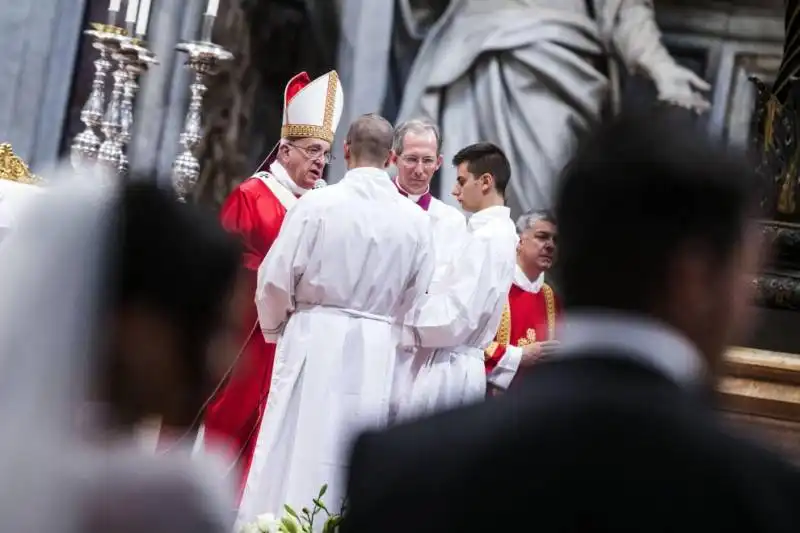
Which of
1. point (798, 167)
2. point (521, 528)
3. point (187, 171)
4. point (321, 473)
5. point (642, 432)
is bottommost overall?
point (321, 473)

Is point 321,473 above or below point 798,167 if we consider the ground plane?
below

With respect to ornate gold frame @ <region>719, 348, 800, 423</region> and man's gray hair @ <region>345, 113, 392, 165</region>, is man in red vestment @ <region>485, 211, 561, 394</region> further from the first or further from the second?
man's gray hair @ <region>345, 113, 392, 165</region>

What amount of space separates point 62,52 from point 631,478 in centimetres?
696

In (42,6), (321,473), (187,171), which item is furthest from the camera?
(42,6)

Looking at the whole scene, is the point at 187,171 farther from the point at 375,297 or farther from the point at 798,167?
the point at 798,167

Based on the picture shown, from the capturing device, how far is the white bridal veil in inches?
60.9

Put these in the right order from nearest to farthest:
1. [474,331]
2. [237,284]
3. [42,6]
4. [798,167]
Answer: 1. [237,284]
2. [474,331]
3. [798,167]
4. [42,6]

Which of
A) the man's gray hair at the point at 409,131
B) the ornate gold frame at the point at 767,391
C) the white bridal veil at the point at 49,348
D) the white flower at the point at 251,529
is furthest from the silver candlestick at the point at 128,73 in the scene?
the white bridal veil at the point at 49,348

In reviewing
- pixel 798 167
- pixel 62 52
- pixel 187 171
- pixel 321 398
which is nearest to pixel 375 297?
pixel 321 398

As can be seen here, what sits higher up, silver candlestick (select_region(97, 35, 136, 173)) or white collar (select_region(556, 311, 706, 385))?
silver candlestick (select_region(97, 35, 136, 173))

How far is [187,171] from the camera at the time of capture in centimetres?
577

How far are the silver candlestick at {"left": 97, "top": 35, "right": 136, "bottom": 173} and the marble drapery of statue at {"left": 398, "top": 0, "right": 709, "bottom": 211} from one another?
243 centimetres

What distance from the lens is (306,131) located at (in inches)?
222

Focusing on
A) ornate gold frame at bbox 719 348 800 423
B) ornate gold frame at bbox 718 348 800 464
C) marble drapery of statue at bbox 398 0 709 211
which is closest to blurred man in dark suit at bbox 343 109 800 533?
ornate gold frame at bbox 718 348 800 464
